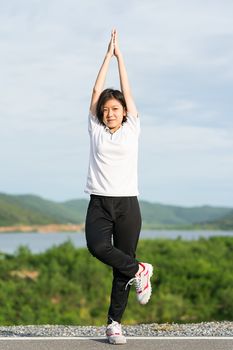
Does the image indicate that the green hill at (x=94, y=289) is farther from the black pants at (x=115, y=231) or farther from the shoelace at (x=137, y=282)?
the black pants at (x=115, y=231)

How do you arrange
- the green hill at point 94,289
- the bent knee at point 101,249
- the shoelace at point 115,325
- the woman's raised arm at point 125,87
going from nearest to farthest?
1. the bent knee at point 101,249
2. the woman's raised arm at point 125,87
3. the shoelace at point 115,325
4. the green hill at point 94,289

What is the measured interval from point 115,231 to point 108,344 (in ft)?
3.38

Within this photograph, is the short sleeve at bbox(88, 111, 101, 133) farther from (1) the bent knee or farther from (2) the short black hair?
(1) the bent knee

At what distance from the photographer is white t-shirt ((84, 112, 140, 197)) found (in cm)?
630

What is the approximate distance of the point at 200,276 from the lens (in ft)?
84.7

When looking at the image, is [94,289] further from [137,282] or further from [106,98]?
[106,98]

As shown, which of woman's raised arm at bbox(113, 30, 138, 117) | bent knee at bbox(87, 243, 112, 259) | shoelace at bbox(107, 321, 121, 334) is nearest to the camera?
bent knee at bbox(87, 243, 112, 259)

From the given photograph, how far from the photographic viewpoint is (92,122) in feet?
21.3

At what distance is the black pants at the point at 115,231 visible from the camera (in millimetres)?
6309

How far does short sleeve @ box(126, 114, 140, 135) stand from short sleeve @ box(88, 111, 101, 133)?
0.27 meters

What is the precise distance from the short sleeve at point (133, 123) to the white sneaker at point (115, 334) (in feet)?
5.73

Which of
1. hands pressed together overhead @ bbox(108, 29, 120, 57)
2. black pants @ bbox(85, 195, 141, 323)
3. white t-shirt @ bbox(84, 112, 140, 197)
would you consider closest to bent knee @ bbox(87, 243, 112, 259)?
black pants @ bbox(85, 195, 141, 323)

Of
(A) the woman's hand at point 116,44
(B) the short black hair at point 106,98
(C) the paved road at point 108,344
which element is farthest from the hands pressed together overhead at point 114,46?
(C) the paved road at point 108,344

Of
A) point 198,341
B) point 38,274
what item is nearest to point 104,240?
point 198,341
